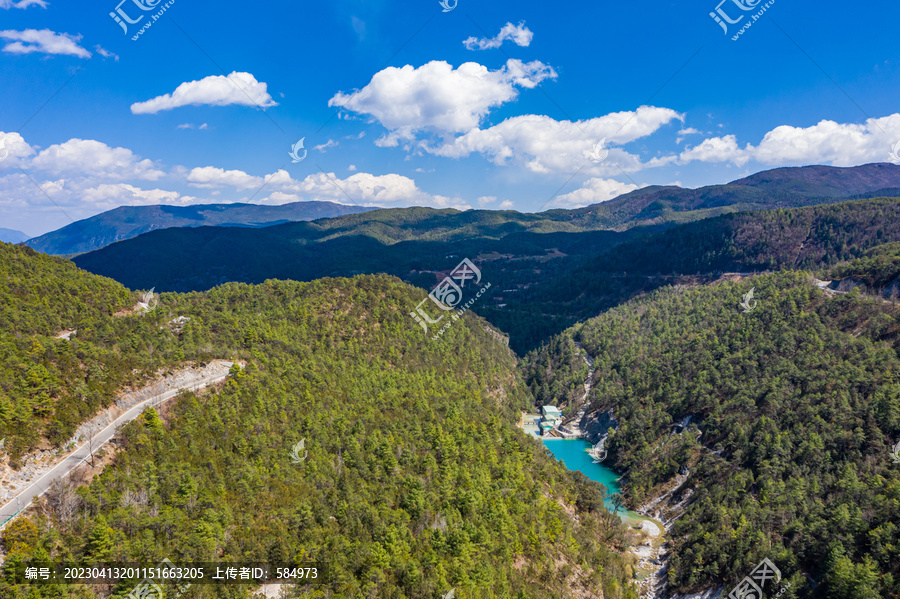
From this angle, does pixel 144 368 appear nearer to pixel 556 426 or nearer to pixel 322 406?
pixel 322 406

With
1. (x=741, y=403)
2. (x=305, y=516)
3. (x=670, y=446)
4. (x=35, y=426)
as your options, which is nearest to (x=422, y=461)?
(x=305, y=516)

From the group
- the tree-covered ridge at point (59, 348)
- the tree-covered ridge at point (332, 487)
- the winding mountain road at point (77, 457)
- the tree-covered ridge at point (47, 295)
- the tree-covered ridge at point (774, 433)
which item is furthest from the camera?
the tree-covered ridge at point (774, 433)

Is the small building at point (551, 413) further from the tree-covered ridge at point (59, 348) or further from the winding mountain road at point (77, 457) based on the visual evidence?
the winding mountain road at point (77, 457)

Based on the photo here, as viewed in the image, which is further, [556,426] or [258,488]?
[556,426]

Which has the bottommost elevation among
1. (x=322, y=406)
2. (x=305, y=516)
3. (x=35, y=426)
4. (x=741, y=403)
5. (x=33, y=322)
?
(x=741, y=403)

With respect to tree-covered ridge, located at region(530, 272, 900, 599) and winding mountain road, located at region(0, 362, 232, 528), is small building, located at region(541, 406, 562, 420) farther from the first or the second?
winding mountain road, located at region(0, 362, 232, 528)

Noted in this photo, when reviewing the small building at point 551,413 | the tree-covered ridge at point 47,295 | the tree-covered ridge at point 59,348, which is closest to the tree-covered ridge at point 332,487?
the tree-covered ridge at point 59,348

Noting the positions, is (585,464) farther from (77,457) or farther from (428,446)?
(77,457)
